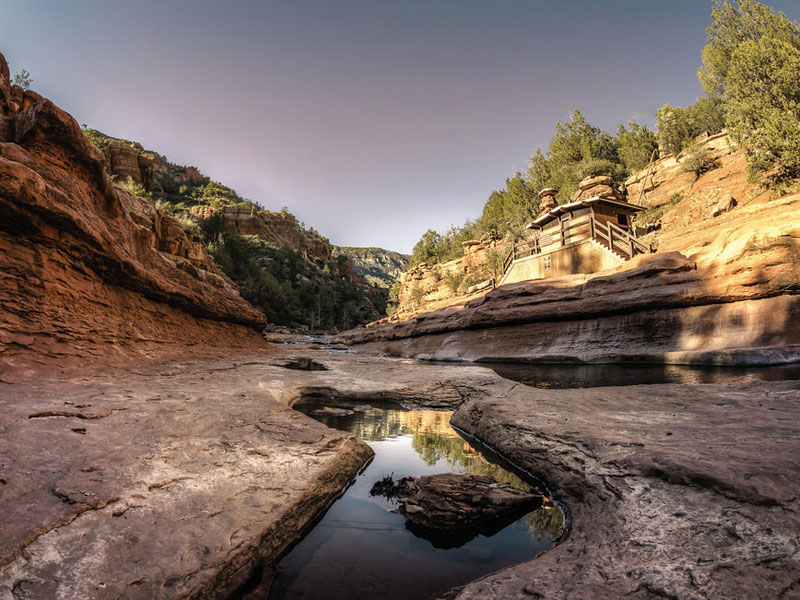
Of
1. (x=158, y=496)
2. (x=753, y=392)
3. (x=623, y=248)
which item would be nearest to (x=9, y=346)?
(x=158, y=496)

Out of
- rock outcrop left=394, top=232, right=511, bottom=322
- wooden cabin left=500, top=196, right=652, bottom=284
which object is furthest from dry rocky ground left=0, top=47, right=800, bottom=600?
rock outcrop left=394, top=232, right=511, bottom=322

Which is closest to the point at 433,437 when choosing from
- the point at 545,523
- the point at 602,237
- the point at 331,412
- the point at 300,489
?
the point at 331,412

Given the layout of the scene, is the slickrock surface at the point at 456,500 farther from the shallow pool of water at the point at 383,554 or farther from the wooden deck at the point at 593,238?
the wooden deck at the point at 593,238

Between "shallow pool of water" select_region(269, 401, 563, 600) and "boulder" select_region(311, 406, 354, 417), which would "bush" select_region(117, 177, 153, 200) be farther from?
"shallow pool of water" select_region(269, 401, 563, 600)

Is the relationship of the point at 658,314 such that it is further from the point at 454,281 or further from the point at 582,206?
the point at 454,281

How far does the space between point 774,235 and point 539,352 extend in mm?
6749

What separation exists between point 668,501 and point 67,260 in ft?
25.7

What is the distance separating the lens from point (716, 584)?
1.28 meters

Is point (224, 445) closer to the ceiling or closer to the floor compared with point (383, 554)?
closer to the ceiling

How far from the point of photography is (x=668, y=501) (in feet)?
6.22

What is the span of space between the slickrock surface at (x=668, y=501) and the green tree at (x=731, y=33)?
45.2 meters

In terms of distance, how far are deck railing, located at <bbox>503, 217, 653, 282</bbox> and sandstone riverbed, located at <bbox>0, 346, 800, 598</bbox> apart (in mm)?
16510

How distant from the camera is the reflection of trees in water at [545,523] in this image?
2200 mm

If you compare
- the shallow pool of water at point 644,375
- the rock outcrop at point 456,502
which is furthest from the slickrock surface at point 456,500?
the shallow pool of water at point 644,375
